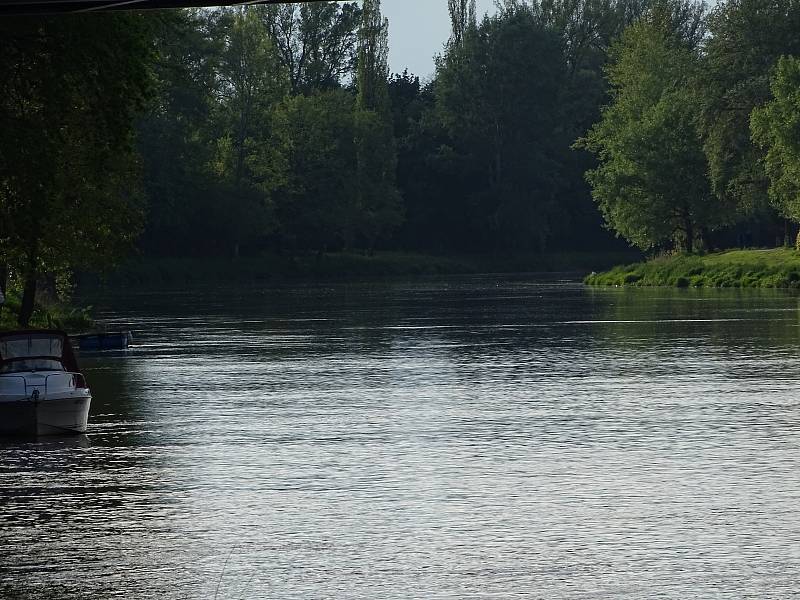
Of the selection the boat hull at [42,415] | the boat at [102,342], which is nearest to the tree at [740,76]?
the boat at [102,342]

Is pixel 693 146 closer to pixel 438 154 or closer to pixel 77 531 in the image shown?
pixel 438 154

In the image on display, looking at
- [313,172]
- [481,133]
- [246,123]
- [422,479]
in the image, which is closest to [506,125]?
[481,133]

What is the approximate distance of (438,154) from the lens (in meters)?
148

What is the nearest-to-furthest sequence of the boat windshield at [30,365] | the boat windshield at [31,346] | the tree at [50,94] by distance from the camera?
the boat windshield at [30,365]
the boat windshield at [31,346]
the tree at [50,94]

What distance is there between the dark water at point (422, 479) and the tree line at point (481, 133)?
24.9 m

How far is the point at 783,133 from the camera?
88.0 meters

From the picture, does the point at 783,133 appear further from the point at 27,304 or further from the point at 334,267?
the point at 334,267

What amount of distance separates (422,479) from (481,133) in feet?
422

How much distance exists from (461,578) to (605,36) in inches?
5897

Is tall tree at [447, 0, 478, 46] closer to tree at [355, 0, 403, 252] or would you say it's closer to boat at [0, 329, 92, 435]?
tree at [355, 0, 403, 252]

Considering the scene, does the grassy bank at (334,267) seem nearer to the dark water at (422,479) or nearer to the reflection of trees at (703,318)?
the reflection of trees at (703,318)

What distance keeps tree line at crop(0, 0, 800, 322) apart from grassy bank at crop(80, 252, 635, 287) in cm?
198

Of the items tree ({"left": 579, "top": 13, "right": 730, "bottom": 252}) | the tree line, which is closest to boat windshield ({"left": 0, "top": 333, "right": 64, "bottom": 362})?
the tree line

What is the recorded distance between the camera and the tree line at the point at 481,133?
99.9 m
